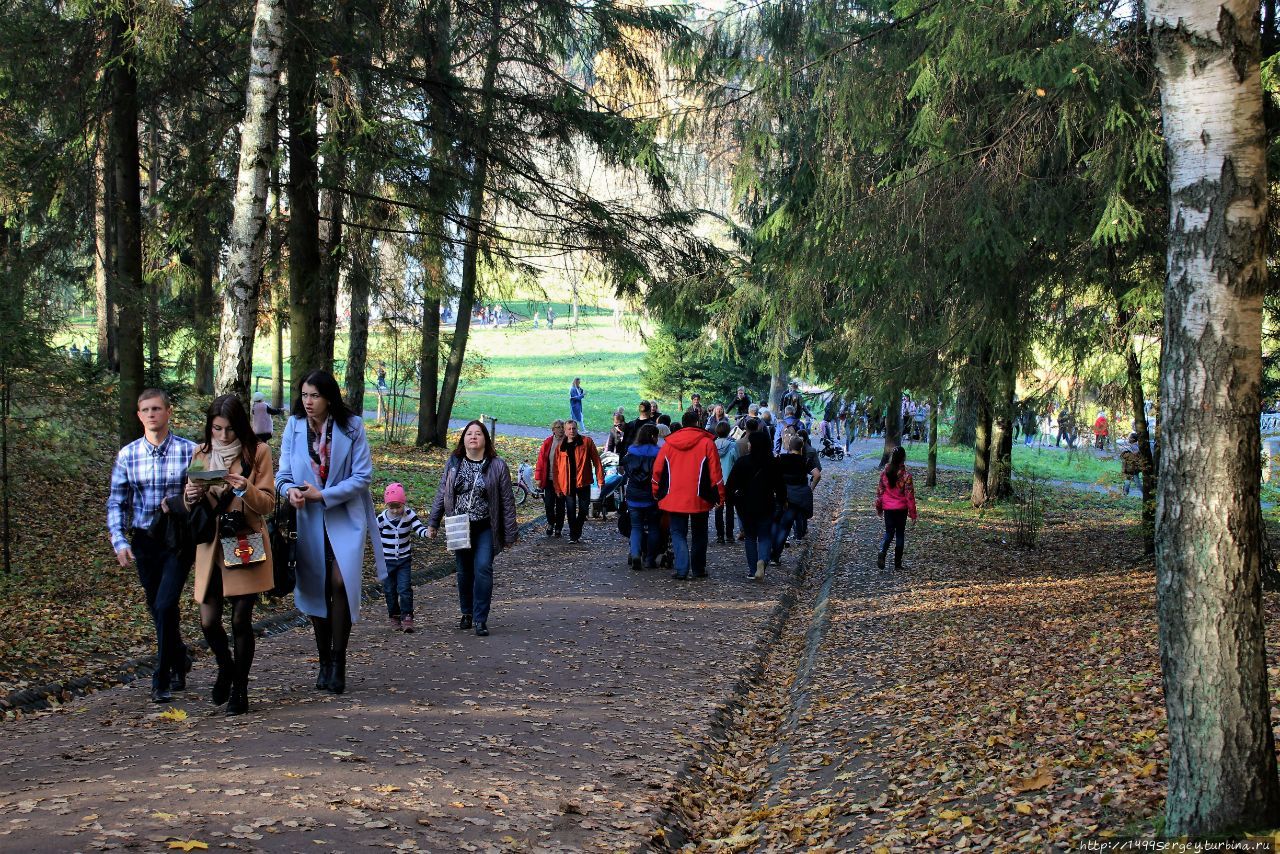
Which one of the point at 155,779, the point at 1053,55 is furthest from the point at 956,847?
the point at 1053,55

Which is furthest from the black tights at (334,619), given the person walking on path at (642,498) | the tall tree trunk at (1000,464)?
the tall tree trunk at (1000,464)

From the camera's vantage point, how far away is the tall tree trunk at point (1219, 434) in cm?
426

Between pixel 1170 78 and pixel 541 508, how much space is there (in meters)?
18.5

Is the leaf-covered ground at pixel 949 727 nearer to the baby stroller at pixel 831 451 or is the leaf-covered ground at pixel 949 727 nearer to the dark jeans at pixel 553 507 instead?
the dark jeans at pixel 553 507

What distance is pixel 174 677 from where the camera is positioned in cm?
777

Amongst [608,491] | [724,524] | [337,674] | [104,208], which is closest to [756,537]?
[724,524]

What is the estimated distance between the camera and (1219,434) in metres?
4.26

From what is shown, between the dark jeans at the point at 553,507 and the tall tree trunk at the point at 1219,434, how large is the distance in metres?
13.2

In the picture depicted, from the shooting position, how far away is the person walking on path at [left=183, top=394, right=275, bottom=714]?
6.79 m

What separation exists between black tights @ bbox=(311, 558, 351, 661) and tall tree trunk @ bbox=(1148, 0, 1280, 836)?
5077 mm

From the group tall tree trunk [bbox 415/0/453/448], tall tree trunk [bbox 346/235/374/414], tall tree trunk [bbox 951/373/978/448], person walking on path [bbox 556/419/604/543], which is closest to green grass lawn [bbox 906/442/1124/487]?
tall tree trunk [bbox 346/235/374/414]

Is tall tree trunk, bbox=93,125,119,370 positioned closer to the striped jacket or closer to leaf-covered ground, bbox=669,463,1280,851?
the striped jacket

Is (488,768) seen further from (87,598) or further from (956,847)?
(87,598)

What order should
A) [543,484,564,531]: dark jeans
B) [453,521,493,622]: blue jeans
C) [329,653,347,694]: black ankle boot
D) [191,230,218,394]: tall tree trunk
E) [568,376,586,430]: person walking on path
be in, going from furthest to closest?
[568,376,586,430]: person walking on path, [543,484,564,531]: dark jeans, [191,230,218,394]: tall tree trunk, [453,521,493,622]: blue jeans, [329,653,347,694]: black ankle boot
